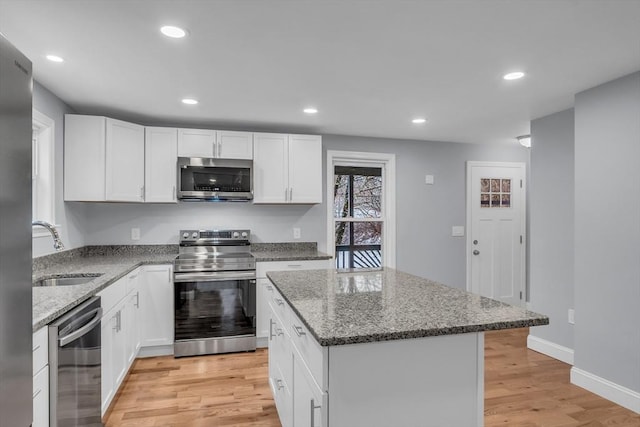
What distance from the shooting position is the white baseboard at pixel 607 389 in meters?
2.53

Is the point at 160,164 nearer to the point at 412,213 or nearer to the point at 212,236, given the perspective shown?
the point at 212,236

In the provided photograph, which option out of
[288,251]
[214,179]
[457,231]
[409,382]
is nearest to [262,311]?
[288,251]

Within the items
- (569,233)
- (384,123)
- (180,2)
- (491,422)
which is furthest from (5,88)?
(569,233)

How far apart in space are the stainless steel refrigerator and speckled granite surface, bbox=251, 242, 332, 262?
8.87ft

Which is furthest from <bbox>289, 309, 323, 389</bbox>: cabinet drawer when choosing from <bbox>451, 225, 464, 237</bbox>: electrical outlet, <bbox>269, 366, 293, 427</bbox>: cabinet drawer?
<bbox>451, 225, 464, 237</bbox>: electrical outlet

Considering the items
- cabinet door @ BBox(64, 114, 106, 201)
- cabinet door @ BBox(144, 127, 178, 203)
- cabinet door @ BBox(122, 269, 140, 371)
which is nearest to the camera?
cabinet door @ BBox(122, 269, 140, 371)

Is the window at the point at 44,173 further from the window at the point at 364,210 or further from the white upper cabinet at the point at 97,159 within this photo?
the window at the point at 364,210

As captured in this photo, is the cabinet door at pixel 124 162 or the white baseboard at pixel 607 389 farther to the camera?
the cabinet door at pixel 124 162

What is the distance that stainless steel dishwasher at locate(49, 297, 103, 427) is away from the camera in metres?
1.62

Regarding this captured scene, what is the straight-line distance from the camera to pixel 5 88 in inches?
33.1

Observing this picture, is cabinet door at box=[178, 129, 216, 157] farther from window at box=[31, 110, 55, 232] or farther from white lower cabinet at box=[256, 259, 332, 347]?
white lower cabinet at box=[256, 259, 332, 347]

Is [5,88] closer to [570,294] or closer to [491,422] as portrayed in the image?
[491,422]

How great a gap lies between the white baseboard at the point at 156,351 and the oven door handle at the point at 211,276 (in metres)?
0.68

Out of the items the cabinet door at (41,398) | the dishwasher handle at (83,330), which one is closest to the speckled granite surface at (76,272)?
the dishwasher handle at (83,330)
